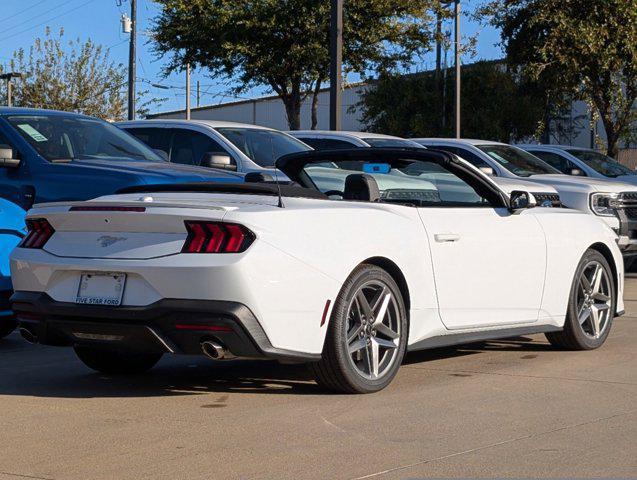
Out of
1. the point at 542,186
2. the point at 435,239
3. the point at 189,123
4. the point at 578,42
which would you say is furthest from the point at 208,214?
the point at 578,42

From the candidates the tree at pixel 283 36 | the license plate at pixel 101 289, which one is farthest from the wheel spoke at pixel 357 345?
the tree at pixel 283 36

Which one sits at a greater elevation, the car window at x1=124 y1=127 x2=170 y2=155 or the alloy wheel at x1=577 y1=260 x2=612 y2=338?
the car window at x1=124 y1=127 x2=170 y2=155

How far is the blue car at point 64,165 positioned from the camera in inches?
376

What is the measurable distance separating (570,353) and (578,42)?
70.8 feet

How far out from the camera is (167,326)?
20.4ft

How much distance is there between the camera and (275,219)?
20.7 feet

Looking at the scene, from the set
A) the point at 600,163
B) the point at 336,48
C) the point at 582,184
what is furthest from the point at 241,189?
the point at 600,163

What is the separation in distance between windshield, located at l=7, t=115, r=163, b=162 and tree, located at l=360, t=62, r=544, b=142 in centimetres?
3522

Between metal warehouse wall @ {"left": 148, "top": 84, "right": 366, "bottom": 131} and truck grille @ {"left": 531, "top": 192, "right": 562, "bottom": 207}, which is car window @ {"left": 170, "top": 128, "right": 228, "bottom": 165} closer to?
truck grille @ {"left": 531, "top": 192, "right": 562, "bottom": 207}

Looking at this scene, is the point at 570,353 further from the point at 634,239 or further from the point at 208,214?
the point at 634,239

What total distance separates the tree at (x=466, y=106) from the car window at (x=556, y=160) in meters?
27.0

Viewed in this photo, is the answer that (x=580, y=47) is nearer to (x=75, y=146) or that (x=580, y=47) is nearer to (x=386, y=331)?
(x=75, y=146)

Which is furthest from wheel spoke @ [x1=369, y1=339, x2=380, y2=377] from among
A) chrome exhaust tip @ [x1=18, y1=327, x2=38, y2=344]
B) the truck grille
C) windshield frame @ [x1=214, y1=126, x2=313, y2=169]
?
the truck grille

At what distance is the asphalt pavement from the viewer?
16.8 feet
